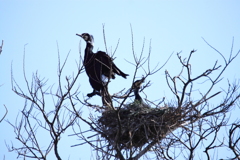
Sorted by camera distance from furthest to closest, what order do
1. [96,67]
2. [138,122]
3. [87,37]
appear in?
[87,37]
[96,67]
[138,122]

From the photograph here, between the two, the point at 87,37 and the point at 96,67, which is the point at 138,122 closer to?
the point at 96,67

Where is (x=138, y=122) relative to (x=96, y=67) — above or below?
below

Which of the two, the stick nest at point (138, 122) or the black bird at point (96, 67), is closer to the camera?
the stick nest at point (138, 122)

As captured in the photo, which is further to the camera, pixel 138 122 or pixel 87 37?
pixel 87 37

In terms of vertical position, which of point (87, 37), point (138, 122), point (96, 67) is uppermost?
point (87, 37)

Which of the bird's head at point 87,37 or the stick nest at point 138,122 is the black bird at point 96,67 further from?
the stick nest at point 138,122

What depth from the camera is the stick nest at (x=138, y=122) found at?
22.0 feet

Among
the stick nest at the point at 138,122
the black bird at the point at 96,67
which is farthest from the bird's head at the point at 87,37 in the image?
the stick nest at the point at 138,122

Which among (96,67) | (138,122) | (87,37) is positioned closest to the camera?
(138,122)

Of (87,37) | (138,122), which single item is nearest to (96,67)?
(87,37)

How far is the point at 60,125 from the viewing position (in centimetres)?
545

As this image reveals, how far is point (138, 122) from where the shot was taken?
23.1 feet

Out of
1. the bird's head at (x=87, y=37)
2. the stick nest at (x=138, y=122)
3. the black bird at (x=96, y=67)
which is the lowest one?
the stick nest at (x=138, y=122)

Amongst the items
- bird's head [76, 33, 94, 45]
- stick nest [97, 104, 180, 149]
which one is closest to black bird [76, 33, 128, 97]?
bird's head [76, 33, 94, 45]
